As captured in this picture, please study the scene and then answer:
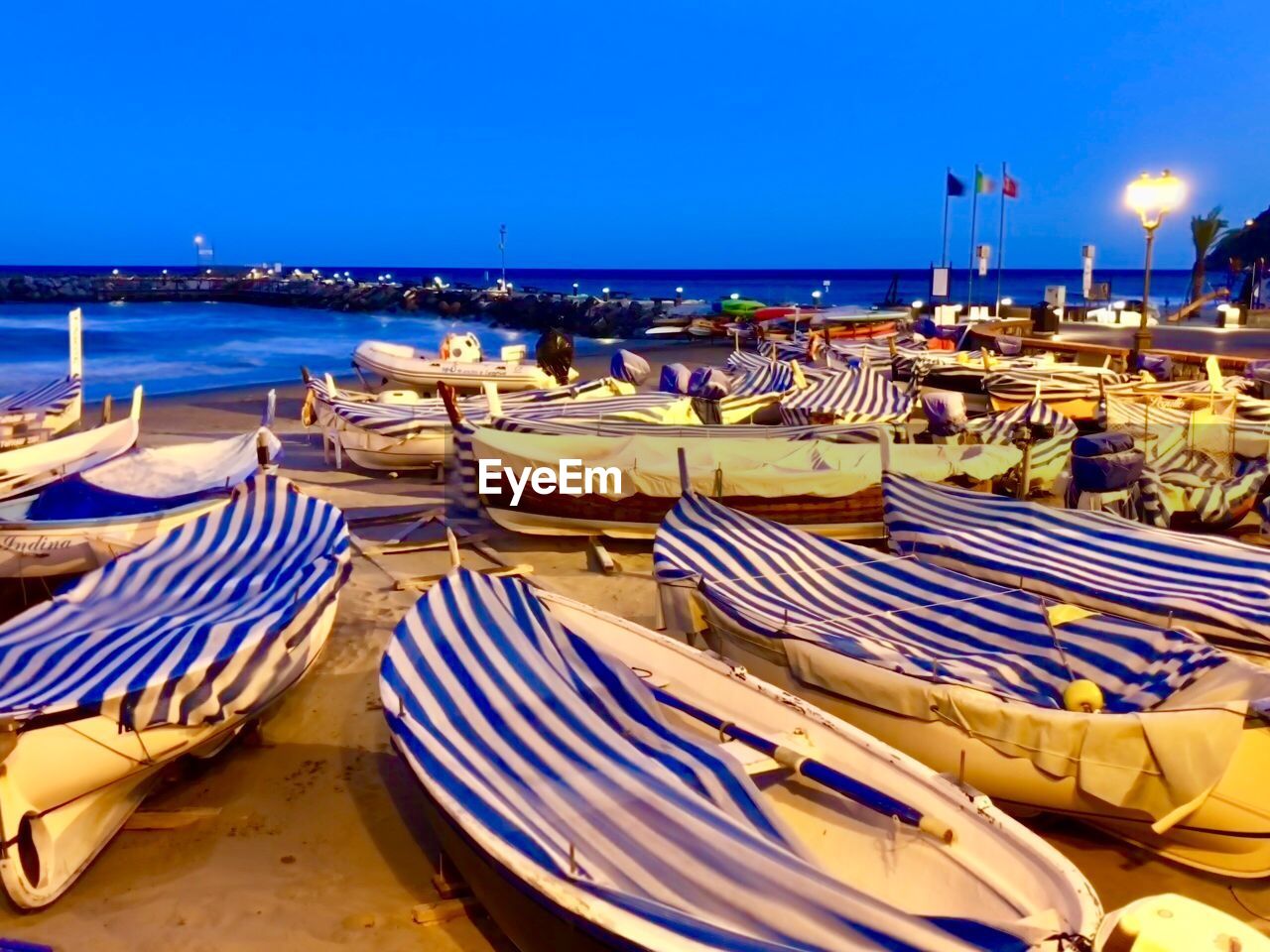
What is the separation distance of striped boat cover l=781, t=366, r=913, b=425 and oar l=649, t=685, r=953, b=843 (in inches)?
389

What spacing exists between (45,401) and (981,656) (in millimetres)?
14446

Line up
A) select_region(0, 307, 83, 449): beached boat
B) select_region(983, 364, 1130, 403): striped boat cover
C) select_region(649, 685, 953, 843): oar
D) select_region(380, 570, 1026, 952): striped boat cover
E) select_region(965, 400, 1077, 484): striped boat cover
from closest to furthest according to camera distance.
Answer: select_region(380, 570, 1026, 952): striped boat cover < select_region(649, 685, 953, 843): oar < select_region(965, 400, 1077, 484): striped boat cover < select_region(0, 307, 83, 449): beached boat < select_region(983, 364, 1130, 403): striped boat cover

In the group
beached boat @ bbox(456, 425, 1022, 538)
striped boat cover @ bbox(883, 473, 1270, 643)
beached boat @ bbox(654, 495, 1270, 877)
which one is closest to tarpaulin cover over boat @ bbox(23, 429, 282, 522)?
beached boat @ bbox(456, 425, 1022, 538)

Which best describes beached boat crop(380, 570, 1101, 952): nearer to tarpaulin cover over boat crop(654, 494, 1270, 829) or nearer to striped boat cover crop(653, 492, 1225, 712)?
tarpaulin cover over boat crop(654, 494, 1270, 829)

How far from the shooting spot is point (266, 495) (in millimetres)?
7629

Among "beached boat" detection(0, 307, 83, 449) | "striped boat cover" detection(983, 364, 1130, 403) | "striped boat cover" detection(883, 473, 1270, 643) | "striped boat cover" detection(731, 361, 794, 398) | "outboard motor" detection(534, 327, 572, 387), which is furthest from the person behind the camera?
"outboard motor" detection(534, 327, 572, 387)

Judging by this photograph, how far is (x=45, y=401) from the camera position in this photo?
15.4 metres

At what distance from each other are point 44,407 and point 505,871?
14.0 metres

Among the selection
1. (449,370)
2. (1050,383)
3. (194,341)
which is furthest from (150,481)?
(194,341)

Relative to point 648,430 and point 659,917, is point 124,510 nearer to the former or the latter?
point 648,430

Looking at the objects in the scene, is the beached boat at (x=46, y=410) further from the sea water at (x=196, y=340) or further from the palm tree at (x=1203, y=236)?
the palm tree at (x=1203, y=236)

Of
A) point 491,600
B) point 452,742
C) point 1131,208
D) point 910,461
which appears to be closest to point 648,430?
point 910,461

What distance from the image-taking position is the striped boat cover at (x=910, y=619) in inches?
207

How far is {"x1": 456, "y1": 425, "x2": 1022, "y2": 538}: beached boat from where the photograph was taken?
9.91 meters
